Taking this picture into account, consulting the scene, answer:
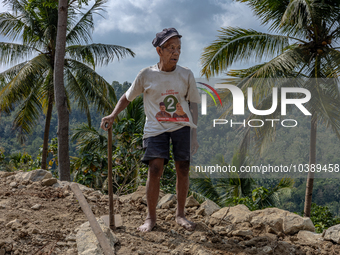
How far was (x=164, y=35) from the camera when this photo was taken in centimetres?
285

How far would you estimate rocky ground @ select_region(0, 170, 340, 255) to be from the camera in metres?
2.67

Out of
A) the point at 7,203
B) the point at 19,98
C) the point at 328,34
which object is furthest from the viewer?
the point at 19,98

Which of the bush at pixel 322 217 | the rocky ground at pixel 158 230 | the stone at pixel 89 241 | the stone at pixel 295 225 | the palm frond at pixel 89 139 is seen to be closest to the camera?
the stone at pixel 89 241

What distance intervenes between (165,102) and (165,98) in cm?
3

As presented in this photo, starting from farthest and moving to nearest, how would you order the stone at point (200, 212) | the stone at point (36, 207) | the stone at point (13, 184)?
the stone at point (13, 184), the stone at point (200, 212), the stone at point (36, 207)

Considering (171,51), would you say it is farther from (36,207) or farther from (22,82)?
(22,82)

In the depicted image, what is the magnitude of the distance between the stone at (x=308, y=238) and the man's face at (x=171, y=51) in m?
1.96

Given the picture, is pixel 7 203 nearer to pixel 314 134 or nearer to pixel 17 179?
pixel 17 179

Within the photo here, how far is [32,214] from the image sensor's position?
323 cm

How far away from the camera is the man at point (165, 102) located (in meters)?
2.86

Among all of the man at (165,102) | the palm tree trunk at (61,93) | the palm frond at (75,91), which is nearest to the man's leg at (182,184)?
the man at (165,102)

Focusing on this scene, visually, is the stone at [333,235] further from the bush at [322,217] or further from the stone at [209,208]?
the bush at [322,217]

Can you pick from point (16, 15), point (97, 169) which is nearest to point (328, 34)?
point (97, 169)

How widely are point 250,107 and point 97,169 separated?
4.09 meters
